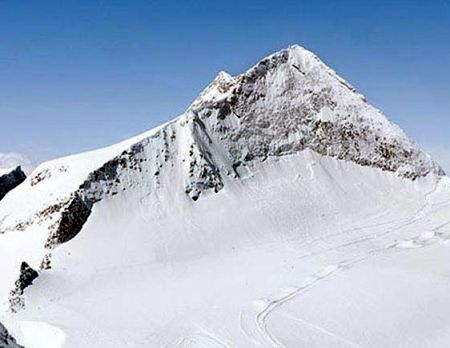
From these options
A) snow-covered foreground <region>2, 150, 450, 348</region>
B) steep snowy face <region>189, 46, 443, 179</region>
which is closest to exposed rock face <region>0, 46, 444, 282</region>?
steep snowy face <region>189, 46, 443, 179</region>

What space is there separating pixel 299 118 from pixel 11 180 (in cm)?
3112

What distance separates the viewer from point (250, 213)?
46.3 meters

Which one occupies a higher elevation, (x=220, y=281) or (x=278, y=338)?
(x=220, y=281)

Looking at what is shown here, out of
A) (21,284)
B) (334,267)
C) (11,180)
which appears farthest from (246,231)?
(11,180)

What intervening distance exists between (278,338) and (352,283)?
946cm

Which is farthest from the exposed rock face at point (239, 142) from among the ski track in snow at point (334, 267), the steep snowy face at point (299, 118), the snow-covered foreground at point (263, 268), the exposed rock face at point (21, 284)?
the ski track in snow at point (334, 267)

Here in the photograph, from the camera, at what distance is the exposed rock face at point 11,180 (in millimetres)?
55812

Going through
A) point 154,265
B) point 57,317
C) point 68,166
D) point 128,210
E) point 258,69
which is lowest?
point 57,317

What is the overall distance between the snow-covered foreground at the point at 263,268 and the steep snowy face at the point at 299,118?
2039 mm

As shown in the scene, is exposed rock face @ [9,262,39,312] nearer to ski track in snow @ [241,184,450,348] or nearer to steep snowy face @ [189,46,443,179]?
ski track in snow @ [241,184,450,348]

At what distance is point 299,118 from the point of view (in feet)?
189

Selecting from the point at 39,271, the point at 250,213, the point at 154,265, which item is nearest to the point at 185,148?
the point at 250,213

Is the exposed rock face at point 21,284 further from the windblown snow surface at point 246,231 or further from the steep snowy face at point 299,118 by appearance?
the steep snowy face at point 299,118

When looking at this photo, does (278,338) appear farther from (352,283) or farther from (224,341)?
(352,283)
